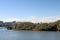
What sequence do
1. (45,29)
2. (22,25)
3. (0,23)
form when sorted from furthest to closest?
(0,23) → (22,25) → (45,29)

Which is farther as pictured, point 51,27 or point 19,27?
point 19,27

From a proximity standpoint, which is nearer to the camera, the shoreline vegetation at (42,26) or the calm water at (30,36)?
the calm water at (30,36)

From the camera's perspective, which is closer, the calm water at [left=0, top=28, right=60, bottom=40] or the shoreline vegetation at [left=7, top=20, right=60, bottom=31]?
the calm water at [left=0, top=28, right=60, bottom=40]

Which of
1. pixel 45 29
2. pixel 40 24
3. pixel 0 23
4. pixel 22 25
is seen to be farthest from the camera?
pixel 0 23

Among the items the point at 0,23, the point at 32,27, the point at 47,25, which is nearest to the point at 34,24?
the point at 32,27

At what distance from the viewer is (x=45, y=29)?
209ft

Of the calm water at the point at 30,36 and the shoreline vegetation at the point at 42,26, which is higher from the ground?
the shoreline vegetation at the point at 42,26

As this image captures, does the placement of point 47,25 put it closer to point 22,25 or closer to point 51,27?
point 51,27

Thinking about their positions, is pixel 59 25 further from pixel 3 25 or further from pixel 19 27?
pixel 3 25

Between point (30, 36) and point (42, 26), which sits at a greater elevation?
point (42, 26)

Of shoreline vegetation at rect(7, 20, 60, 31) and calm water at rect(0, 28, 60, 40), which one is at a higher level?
shoreline vegetation at rect(7, 20, 60, 31)

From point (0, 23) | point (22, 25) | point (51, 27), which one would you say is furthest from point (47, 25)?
point (0, 23)

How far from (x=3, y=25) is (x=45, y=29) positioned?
54530mm

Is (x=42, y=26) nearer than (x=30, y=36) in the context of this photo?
No
